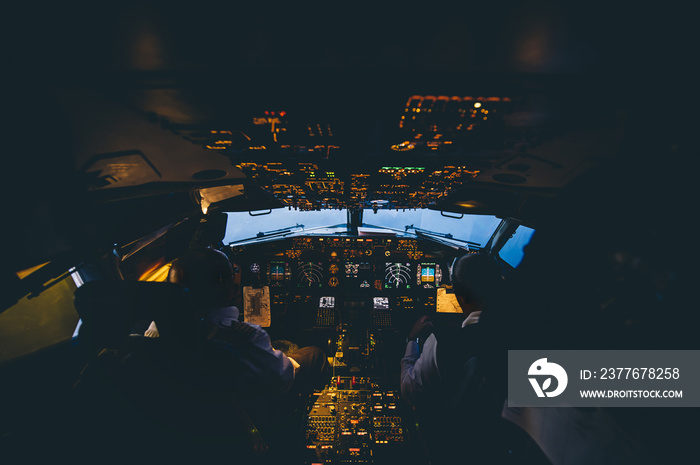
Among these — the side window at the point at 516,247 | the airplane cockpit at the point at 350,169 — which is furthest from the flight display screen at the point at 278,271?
the side window at the point at 516,247

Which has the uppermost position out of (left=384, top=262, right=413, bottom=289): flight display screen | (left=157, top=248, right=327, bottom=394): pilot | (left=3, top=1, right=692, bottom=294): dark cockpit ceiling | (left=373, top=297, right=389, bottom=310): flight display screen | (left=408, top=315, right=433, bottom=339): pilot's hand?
(left=3, top=1, right=692, bottom=294): dark cockpit ceiling

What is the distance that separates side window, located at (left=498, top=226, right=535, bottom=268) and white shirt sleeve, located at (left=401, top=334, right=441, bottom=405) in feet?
5.82

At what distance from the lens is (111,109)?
1.16 metres

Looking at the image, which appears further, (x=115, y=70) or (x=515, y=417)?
(x=515, y=417)

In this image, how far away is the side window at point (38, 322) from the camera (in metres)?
2.09

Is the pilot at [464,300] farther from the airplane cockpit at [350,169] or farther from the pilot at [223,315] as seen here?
the pilot at [223,315]

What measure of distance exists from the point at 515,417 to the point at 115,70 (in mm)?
2628

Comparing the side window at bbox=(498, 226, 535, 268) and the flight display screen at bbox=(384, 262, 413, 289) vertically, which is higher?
the side window at bbox=(498, 226, 535, 268)

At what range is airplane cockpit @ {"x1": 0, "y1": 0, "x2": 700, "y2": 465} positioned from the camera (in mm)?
869

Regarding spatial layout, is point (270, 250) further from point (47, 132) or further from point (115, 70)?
point (115, 70)

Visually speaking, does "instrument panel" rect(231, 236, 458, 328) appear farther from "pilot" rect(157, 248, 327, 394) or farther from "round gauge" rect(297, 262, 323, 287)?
"pilot" rect(157, 248, 327, 394)

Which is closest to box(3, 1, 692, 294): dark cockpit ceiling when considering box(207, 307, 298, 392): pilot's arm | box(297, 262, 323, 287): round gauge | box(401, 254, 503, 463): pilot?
box(401, 254, 503, 463): pilot

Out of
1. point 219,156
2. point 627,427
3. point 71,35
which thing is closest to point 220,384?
point 219,156

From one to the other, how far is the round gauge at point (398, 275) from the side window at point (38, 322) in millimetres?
3036
